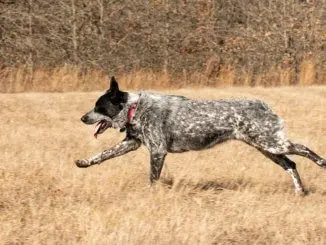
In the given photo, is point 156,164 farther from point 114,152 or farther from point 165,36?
point 165,36

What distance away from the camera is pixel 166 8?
1129 inches

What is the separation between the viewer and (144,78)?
2234 cm

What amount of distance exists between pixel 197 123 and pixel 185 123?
0.15m

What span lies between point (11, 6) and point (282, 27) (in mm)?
10527

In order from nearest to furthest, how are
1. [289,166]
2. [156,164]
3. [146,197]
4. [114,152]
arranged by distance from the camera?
[146,197] < [156,164] < [114,152] < [289,166]

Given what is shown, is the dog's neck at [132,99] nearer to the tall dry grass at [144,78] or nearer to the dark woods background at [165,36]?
the tall dry grass at [144,78]

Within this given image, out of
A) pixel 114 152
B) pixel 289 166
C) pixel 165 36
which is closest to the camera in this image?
pixel 114 152

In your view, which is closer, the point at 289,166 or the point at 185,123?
the point at 185,123

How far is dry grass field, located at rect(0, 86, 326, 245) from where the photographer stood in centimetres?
611

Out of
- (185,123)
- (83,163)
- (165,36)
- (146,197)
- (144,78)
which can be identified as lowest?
(144,78)

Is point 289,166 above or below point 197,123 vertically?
below

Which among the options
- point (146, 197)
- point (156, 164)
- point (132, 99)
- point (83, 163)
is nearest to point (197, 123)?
point (156, 164)

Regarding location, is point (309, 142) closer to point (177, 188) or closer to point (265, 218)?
point (177, 188)

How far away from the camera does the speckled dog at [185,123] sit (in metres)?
8.59
